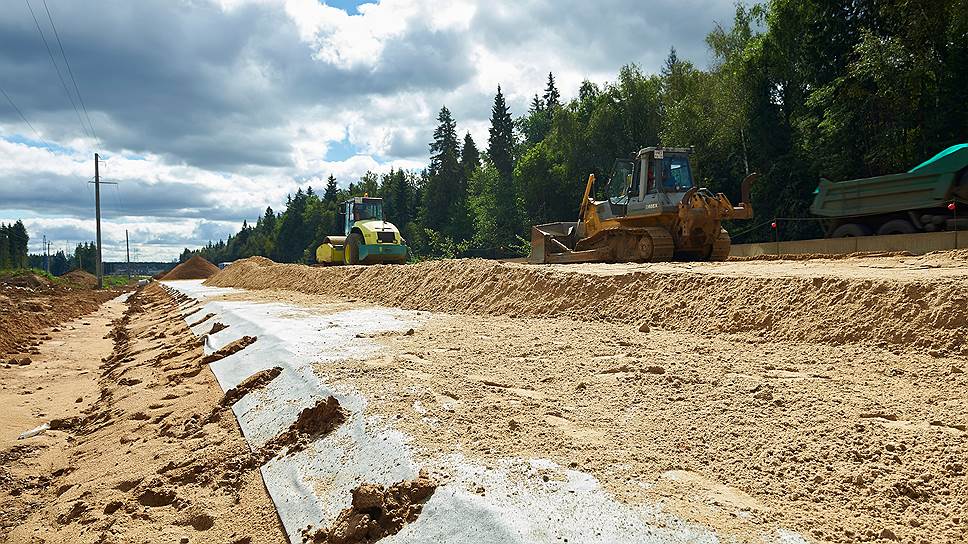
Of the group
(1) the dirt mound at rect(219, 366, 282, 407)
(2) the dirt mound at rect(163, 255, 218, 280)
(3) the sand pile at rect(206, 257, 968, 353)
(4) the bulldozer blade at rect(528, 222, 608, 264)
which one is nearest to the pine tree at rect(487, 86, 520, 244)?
(2) the dirt mound at rect(163, 255, 218, 280)

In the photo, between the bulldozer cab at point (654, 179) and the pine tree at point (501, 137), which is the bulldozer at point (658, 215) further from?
the pine tree at point (501, 137)

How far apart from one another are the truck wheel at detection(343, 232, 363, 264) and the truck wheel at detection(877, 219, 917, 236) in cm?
1520

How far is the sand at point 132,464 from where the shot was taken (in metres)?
3.18

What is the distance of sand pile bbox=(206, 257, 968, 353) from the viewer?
186 inches

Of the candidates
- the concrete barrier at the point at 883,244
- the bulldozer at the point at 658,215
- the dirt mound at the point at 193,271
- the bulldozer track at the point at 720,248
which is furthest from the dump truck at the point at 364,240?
the dirt mound at the point at 193,271

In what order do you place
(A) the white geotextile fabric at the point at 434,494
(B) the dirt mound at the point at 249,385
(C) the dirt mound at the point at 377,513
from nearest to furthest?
(A) the white geotextile fabric at the point at 434,494 < (C) the dirt mound at the point at 377,513 < (B) the dirt mound at the point at 249,385

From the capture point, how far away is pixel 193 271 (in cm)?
4050

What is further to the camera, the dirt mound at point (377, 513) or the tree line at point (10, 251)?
the tree line at point (10, 251)

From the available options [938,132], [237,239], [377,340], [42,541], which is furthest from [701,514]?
[237,239]

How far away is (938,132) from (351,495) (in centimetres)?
2162

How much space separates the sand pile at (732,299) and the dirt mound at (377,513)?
12.7ft

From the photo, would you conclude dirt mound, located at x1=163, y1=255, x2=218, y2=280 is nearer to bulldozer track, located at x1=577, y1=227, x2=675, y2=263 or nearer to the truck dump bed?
bulldozer track, located at x1=577, y1=227, x2=675, y2=263

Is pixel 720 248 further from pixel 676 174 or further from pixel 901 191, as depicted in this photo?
pixel 901 191

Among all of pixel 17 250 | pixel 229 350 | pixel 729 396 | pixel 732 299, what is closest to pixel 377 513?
pixel 729 396
